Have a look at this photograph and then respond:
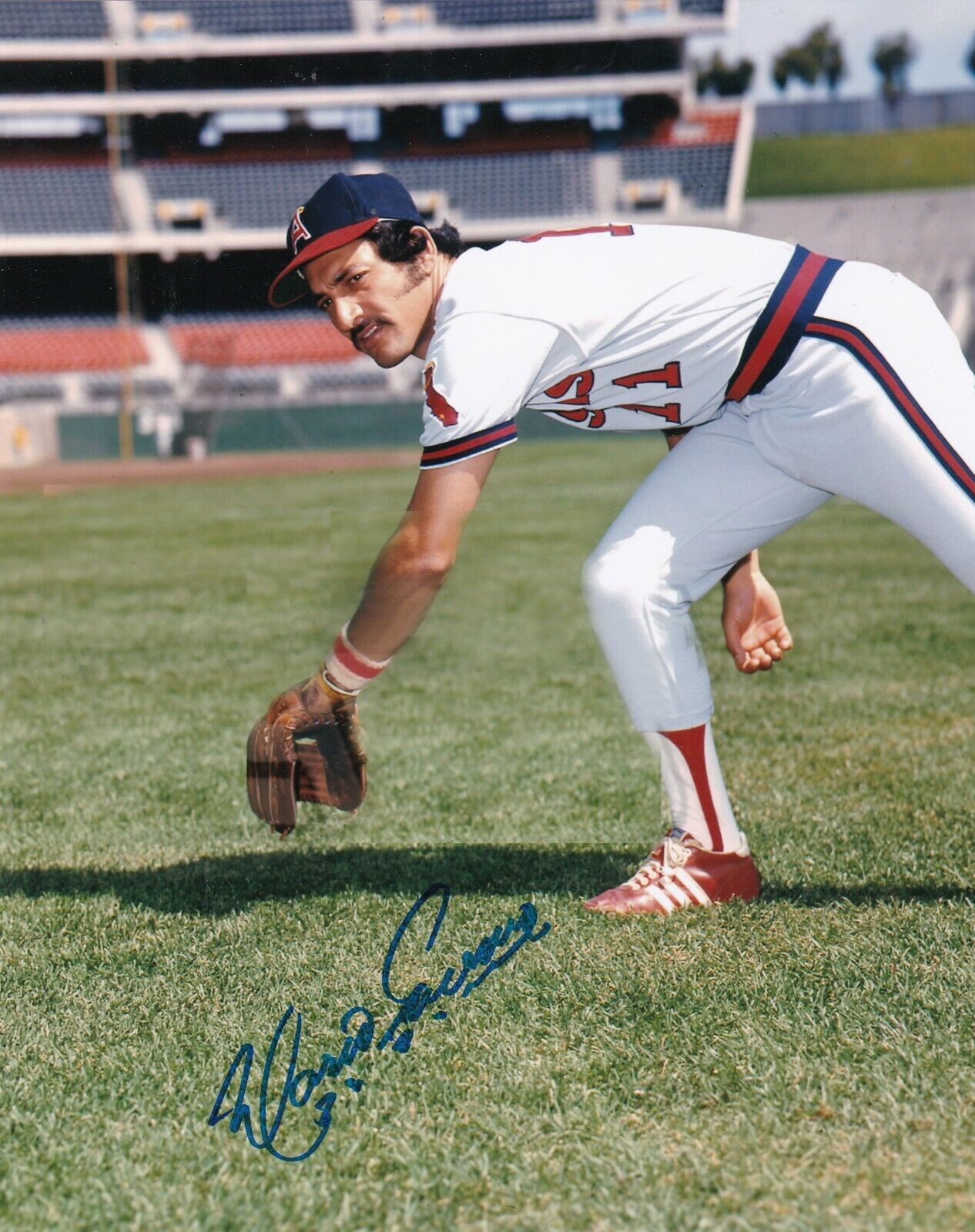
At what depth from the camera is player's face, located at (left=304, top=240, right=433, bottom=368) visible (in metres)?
2.70

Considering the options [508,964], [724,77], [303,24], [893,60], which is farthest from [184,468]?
[893,60]

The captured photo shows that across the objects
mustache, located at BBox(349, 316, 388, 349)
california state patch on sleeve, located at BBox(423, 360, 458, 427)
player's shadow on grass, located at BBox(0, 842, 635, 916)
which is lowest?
player's shadow on grass, located at BBox(0, 842, 635, 916)

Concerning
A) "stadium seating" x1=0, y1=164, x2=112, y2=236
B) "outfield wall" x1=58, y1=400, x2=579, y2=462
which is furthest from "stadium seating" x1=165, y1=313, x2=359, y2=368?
"outfield wall" x1=58, y1=400, x2=579, y2=462

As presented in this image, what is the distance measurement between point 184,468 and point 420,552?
73.6ft

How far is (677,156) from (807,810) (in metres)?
32.9

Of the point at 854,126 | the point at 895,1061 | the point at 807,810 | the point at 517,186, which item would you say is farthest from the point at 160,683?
the point at 854,126

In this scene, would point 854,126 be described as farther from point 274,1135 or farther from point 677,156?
point 274,1135

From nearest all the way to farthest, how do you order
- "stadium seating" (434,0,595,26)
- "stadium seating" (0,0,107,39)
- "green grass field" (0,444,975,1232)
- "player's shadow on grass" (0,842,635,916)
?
"green grass field" (0,444,975,1232)
"player's shadow on grass" (0,842,635,916)
"stadium seating" (434,0,595,26)
"stadium seating" (0,0,107,39)

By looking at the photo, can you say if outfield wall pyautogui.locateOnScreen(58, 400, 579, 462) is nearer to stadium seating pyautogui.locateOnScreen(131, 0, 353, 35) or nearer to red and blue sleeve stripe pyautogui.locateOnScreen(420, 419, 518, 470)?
stadium seating pyautogui.locateOnScreen(131, 0, 353, 35)

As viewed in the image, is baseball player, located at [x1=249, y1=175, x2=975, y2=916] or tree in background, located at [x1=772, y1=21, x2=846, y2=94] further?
tree in background, located at [x1=772, y1=21, x2=846, y2=94]

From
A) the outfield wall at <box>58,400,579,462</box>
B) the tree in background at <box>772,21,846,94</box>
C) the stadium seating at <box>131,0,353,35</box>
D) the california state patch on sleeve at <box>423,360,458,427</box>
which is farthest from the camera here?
the tree in background at <box>772,21,846,94</box>

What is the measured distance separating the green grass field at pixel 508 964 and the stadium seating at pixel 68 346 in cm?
2635

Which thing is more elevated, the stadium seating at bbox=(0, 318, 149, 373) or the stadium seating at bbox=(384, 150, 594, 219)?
the stadium seating at bbox=(384, 150, 594, 219)
